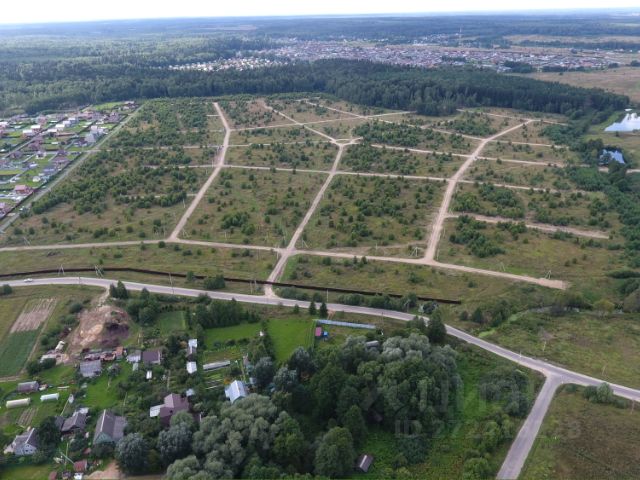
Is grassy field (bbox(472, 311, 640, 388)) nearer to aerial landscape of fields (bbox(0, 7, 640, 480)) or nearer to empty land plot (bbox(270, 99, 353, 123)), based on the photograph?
aerial landscape of fields (bbox(0, 7, 640, 480))

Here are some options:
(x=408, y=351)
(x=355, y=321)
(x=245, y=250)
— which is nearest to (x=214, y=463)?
(x=408, y=351)

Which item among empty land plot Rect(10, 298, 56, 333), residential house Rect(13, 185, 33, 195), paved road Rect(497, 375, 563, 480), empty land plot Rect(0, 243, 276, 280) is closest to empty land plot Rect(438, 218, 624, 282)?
paved road Rect(497, 375, 563, 480)

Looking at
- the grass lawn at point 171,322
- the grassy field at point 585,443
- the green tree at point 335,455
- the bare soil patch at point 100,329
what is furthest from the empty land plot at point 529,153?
the green tree at point 335,455

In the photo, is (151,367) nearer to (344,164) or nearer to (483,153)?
(344,164)

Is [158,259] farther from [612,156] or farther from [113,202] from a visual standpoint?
[612,156]

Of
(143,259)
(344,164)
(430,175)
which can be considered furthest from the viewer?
(344,164)

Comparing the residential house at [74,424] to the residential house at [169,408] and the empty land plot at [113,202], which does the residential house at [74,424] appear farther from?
the empty land plot at [113,202]
